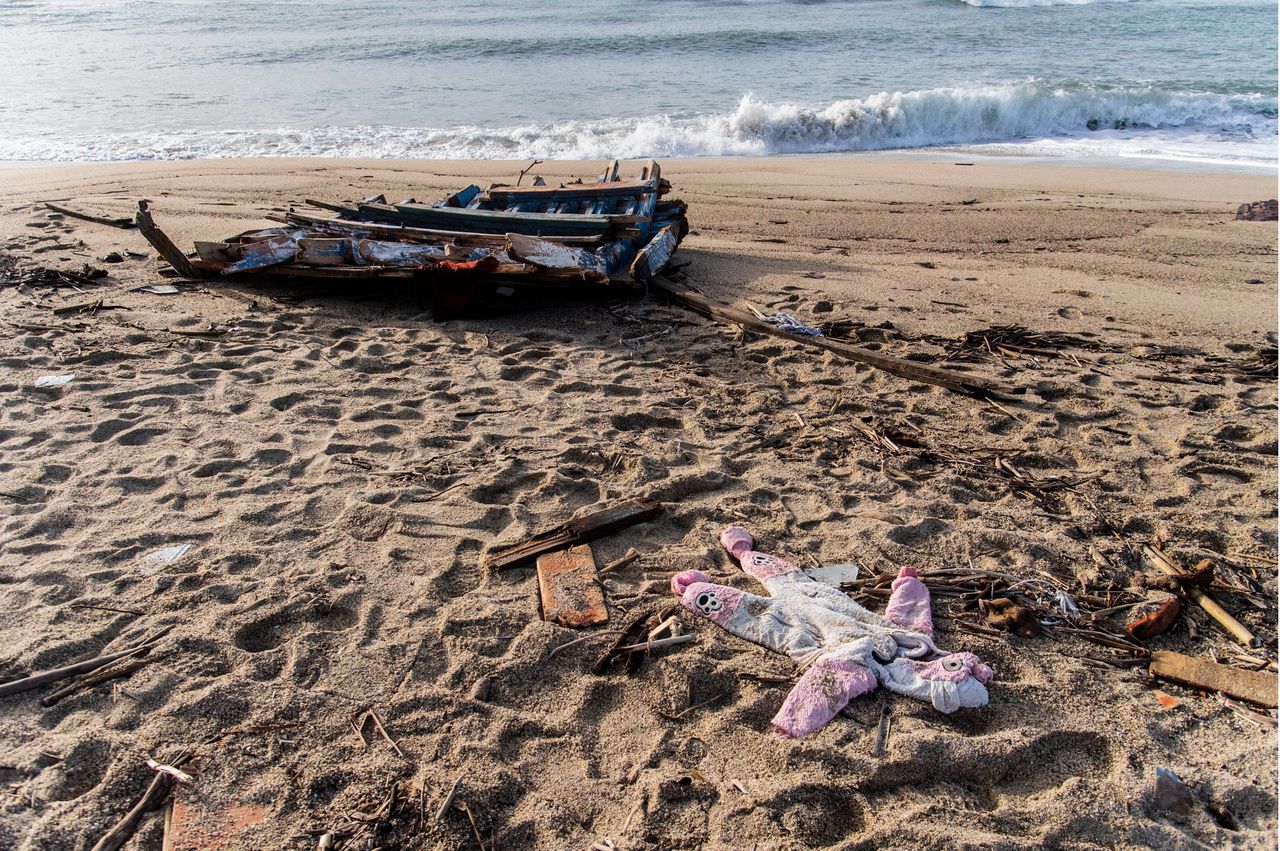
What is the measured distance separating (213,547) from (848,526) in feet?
8.55

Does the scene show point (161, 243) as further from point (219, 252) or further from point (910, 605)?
point (910, 605)

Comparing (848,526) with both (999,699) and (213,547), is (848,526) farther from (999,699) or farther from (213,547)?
(213,547)

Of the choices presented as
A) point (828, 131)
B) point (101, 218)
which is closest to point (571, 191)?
point (101, 218)

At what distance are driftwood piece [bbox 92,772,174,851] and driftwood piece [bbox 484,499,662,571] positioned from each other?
1.27 metres

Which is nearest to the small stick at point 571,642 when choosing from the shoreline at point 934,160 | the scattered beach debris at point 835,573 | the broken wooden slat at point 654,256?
the scattered beach debris at point 835,573

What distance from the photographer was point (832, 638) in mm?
2748

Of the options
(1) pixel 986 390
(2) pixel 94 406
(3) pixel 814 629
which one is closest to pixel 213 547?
(2) pixel 94 406

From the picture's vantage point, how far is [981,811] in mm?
2199

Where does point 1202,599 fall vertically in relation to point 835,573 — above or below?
below

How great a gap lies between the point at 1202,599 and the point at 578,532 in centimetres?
239

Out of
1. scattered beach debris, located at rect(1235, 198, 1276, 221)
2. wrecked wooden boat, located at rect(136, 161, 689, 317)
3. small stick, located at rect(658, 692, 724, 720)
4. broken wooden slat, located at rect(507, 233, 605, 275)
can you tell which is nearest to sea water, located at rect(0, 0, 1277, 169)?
scattered beach debris, located at rect(1235, 198, 1276, 221)

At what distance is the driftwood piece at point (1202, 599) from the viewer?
9.31 feet

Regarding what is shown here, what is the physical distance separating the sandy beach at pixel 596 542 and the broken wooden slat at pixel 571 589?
6 centimetres

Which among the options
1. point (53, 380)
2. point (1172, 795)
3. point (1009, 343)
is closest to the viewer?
point (1172, 795)
